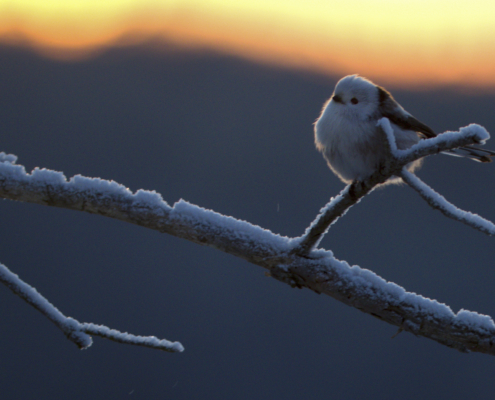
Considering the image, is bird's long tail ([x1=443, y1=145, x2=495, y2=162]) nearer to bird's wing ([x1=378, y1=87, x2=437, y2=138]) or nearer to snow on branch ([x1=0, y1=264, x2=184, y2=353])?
bird's wing ([x1=378, y1=87, x2=437, y2=138])

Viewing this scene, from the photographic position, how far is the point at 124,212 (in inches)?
75.2

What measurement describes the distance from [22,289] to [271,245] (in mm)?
1160

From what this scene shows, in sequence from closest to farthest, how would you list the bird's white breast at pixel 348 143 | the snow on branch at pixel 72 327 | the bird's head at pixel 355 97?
the snow on branch at pixel 72 327 < the bird's white breast at pixel 348 143 < the bird's head at pixel 355 97

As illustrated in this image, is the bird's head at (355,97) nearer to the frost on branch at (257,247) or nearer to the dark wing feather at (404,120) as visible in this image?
the dark wing feather at (404,120)

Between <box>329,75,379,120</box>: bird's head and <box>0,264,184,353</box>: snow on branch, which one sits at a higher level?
<box>329,75,379,120</box>: bird's head

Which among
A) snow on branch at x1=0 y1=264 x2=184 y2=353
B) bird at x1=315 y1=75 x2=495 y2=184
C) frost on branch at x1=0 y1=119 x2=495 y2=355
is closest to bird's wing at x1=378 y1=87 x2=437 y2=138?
bird at x1=315 y1=75 x2=495 y2=184

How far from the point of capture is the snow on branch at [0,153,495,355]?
6.29 ft

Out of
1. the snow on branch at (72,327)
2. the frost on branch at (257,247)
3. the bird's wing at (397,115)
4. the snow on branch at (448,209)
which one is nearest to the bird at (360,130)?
the bird's wing at (397,115)

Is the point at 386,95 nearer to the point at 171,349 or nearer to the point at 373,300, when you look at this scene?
the point at 373,300

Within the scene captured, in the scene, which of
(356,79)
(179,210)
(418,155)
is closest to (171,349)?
(179,210)

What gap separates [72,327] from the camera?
1.95 meters

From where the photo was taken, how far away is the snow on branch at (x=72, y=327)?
1880mm

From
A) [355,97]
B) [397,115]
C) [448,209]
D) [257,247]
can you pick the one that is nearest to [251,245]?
[257,247]

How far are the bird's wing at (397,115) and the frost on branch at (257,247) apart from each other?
0.80 m
